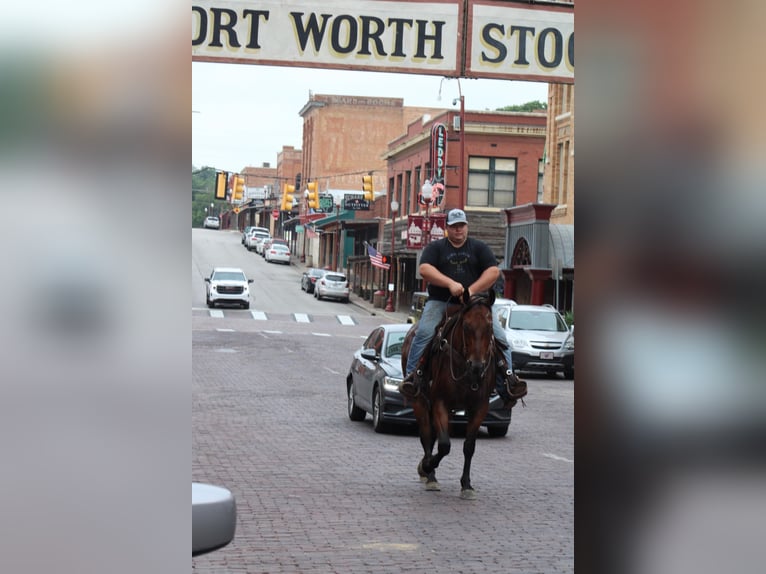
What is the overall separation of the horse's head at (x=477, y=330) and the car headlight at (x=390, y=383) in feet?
16.9

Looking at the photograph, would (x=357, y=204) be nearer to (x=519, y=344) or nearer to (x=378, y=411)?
(x=519, y=344)

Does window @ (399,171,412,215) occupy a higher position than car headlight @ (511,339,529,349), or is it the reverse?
window @ (399,171,412,215)

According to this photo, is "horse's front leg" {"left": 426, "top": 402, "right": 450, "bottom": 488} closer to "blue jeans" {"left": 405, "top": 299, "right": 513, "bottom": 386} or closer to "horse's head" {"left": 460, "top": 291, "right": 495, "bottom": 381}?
"blue jeans" {"left": 405, "top": 299, "right": 513, "bottom": 386}

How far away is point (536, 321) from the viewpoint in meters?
31.5

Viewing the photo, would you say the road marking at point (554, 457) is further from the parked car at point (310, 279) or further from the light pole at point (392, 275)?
the parked car at point (310, 279)

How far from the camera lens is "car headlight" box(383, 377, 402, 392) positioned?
1652cm

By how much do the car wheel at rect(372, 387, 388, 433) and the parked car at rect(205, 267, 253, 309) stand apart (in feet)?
129

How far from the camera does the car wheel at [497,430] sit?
17581mm

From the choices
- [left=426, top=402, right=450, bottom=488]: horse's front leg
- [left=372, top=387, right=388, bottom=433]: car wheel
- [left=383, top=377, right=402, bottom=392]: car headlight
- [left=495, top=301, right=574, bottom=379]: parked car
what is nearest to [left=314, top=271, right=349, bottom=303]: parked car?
[left=495, top=301, right=574, bottom=379]: parked car

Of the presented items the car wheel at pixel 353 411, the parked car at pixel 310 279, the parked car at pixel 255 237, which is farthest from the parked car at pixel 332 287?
the car wheel at pixel 353 411
